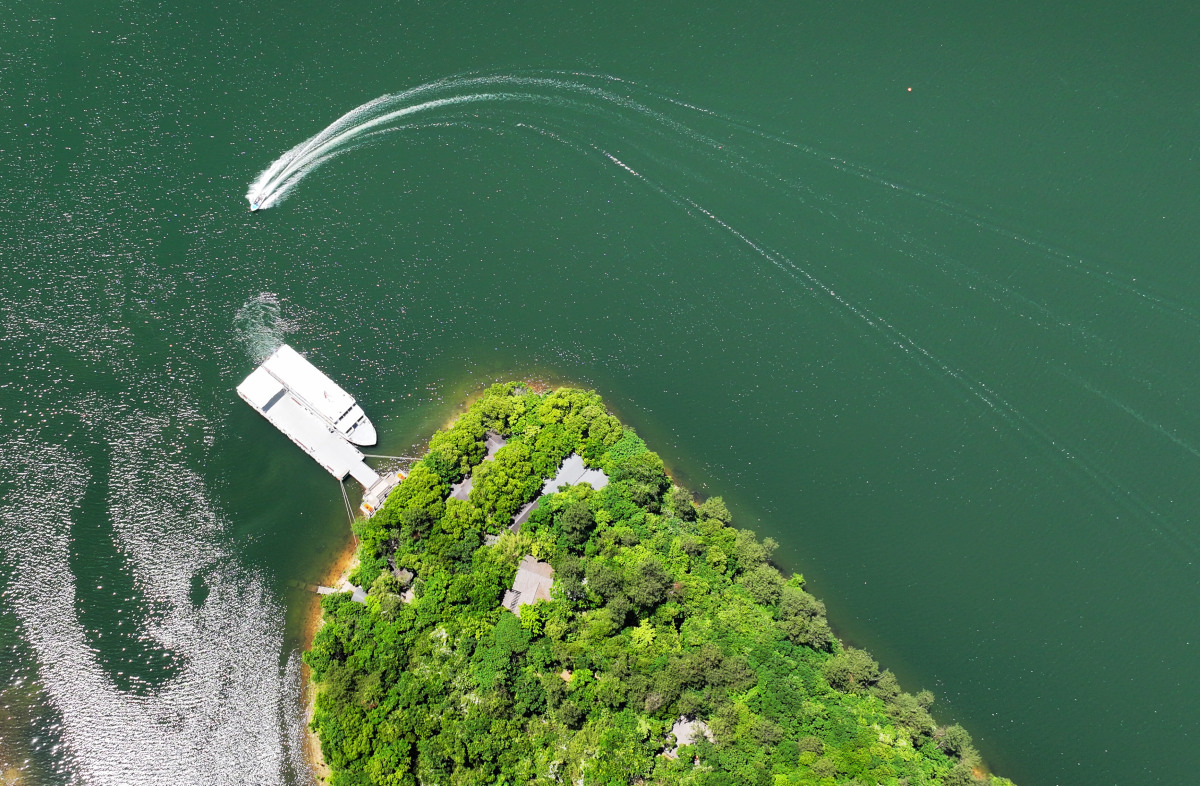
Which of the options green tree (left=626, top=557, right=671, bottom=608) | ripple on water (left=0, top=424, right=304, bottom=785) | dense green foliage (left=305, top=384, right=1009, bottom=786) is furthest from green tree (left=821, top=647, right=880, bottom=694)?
ripple on water (left=0, top=424, right=304, bottom=785)

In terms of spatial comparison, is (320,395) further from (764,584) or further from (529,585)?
(764,584)

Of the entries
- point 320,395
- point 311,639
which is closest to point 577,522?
point 320,395

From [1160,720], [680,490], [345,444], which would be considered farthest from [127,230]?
[1160,720]

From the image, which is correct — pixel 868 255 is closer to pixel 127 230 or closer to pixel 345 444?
pixel 345 444

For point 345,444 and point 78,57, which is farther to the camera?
point 78,57

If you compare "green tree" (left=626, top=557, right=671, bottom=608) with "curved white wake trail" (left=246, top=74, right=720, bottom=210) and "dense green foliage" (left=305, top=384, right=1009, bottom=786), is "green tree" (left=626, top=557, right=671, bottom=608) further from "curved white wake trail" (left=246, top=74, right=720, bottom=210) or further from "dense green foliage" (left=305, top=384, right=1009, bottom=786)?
"curved white wake trail" (left=246, top=74, right=720, bottom=210)

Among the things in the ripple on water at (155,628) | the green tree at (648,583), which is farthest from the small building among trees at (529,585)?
the ripple on water at (155,628)
